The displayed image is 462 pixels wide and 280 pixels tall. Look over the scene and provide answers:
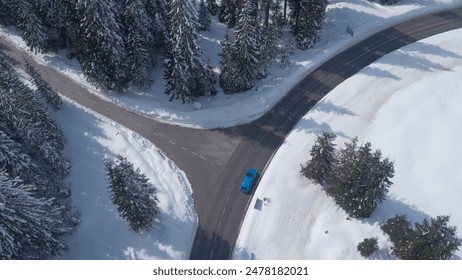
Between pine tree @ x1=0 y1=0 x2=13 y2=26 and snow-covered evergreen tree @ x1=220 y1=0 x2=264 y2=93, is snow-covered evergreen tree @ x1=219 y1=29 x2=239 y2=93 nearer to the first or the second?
snow-covered evergreen tree @ x1=220 y1=0 x2=264 y2=93

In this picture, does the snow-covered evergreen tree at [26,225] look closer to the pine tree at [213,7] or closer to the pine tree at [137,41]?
the pine tree at [137,41]

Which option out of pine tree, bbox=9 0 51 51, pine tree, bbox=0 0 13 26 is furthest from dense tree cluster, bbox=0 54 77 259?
pine tree, bbox=0 0 13 26

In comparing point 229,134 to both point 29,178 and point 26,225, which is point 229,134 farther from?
point 26,225

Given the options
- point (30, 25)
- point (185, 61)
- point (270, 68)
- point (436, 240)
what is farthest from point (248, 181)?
point (30, 25)

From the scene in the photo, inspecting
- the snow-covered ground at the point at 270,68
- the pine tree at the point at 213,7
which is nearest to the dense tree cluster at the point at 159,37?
the snow-covered ground at the point at 270,68

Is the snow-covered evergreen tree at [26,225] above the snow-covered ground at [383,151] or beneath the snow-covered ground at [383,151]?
beneath
